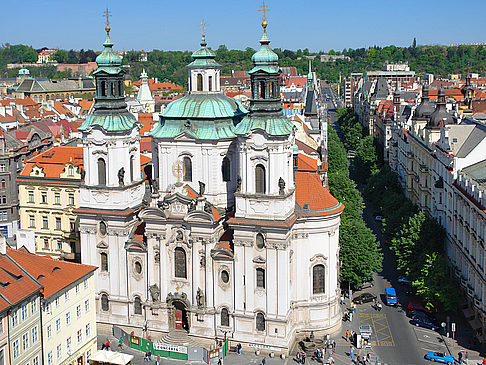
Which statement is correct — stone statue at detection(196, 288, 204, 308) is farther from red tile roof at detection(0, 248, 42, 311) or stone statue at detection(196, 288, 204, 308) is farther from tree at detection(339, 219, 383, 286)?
tree at detection(339, 219, 383, 286)

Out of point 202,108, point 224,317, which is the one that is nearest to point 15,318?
point 224,317

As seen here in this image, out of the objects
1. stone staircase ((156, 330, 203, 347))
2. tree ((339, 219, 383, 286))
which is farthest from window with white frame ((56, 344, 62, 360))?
tree ((339, 219, 383, 286))

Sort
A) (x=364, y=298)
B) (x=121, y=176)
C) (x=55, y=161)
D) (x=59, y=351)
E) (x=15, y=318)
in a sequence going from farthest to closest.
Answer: (x=55, y=161), (x=364, y=298), (x=121, y=176), (x=59, y=351), (x=15, y=318)

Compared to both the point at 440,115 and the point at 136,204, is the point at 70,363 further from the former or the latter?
the point at 440,115

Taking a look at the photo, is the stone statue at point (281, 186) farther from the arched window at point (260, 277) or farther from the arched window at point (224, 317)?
the arched window at point (224, 317)

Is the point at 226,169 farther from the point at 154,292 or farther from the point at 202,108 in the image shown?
the point at 154,292

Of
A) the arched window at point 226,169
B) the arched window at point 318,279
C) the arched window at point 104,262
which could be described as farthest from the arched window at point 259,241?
the arched window at point 104,262

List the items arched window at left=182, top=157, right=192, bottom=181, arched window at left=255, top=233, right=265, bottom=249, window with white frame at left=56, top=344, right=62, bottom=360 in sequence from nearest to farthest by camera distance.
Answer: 1. window with white frame at left=56, top=344, right=62, bottom=360
2. arched window at left=255, top=233, right=265, bottom=249
3. arched window at left=182, top=157, right=192, bottom=181
